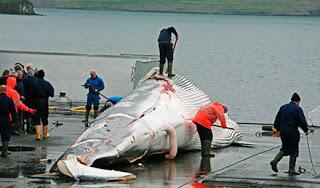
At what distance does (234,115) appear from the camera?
→ 53375 mm

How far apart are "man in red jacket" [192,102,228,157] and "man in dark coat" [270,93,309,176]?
2114mm

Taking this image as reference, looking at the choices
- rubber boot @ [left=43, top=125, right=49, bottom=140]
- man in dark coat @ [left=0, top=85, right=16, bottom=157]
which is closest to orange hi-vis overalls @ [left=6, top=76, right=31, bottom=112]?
rubber boot @ [left=43, top=125, right=49, bottom=140]

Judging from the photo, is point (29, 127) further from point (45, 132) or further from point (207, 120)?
point (207, 120)

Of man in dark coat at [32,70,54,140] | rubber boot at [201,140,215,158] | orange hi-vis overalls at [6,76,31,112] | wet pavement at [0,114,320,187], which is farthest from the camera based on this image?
man in dark coat at [32,70,54,140]

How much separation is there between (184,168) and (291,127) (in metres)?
2.50

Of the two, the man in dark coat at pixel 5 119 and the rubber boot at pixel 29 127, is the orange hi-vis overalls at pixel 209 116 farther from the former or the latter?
the rubber boot at pixel 29 127

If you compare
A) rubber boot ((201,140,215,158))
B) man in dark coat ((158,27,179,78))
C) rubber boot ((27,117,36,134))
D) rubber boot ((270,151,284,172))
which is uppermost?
man in dark coat ((158,27,179,78))

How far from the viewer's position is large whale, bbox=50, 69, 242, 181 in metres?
20.6

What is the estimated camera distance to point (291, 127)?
21734mm

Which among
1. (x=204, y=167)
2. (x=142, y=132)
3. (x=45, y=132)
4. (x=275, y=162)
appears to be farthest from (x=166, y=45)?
(x=275, y=162)

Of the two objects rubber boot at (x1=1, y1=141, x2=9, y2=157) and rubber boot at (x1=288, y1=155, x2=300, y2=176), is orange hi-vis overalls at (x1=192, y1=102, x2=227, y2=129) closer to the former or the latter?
rubber boot at (x1=288, y1=155, x2=300, y2=176)

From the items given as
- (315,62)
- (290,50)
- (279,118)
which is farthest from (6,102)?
(290,50)

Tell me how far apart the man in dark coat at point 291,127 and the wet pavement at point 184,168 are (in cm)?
38

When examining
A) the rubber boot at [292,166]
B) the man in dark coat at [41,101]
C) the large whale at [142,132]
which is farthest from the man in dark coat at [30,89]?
the rubber boot at [292,166]
